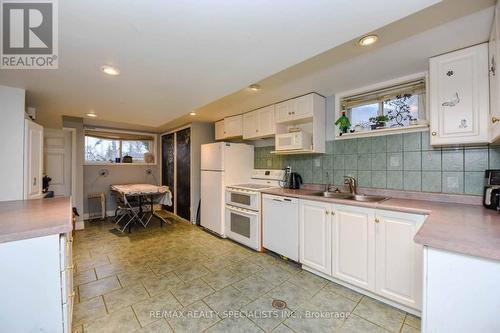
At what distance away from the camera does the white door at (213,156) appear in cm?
362

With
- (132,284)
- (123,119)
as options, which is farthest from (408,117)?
(123,119)

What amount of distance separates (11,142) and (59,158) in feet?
8.42

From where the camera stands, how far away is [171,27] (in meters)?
1.28

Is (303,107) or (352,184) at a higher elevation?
(303,107)

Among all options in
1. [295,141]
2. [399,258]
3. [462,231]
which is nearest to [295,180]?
[295,141]

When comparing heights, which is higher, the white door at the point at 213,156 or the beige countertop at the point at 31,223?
the white door at the point at 213,156

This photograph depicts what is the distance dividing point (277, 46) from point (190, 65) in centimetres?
77

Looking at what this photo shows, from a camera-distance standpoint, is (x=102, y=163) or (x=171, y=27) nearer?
(x=171, y=27)

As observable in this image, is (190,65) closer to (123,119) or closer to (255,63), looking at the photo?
(255,63)

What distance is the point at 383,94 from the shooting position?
2480mm

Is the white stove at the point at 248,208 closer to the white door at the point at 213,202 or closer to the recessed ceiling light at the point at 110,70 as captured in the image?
the white door at the point at 213,202

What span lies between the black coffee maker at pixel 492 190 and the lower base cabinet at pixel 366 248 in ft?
1.80

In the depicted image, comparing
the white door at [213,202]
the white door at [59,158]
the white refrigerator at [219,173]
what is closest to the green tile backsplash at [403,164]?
the white refrigerator at [219,173]
